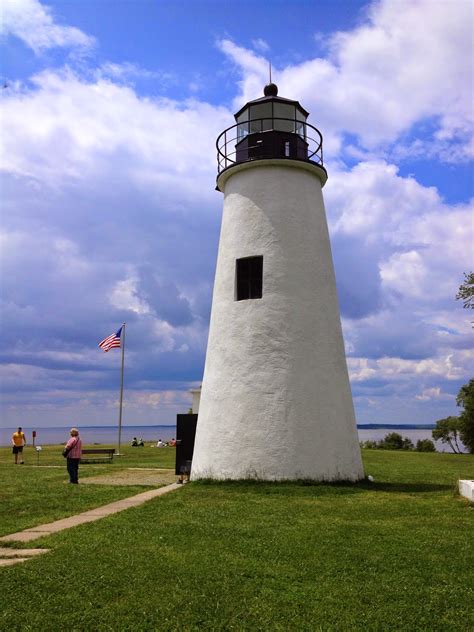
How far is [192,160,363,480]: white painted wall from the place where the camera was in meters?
13.5

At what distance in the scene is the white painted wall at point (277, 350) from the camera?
44.1 ft

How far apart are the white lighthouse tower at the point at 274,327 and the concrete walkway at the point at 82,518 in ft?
7.70

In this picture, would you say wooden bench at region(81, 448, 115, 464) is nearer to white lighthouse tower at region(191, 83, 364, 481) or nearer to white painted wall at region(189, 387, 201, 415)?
white painted wall at region(189, 387, 201, 415)

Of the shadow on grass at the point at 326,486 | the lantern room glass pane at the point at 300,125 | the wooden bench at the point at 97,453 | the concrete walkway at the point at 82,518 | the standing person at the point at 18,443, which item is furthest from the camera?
the wooden bench at the point at 97,453

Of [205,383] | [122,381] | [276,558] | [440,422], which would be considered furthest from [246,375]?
[440,422]

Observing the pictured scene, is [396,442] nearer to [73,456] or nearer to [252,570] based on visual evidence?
[73,456]

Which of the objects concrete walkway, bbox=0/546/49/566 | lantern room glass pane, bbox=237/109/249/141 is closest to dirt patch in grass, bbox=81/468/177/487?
concrete walkway, bbox=0/546/49/566

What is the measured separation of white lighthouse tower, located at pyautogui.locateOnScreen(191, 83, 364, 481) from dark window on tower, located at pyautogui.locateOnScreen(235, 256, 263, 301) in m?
0.03

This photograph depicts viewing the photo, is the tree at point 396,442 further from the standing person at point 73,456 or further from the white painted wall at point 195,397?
the standing person at point 73,456

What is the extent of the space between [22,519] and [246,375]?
6130mm

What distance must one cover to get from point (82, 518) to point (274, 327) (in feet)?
21.6

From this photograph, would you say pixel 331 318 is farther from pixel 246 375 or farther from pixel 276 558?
pixel 276 558

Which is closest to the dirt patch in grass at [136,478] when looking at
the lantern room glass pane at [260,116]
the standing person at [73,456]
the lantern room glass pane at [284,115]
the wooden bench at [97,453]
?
the standing person at [73,456]

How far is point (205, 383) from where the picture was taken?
48.9 ft
